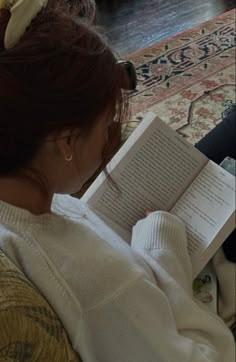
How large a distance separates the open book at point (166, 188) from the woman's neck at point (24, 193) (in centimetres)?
32

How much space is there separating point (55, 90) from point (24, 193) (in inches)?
5.5

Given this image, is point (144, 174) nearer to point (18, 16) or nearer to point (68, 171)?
point (68, 171)

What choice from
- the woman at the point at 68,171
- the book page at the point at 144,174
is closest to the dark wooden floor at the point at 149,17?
the book page at the point at 144,174

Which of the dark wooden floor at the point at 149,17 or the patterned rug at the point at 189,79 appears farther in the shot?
the dark wooden floor at the point at 149,17

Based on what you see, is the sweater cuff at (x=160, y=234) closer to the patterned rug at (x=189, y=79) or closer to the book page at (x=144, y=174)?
the book page at (x=144, y=174)

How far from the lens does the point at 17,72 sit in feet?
1.89

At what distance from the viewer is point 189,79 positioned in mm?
2025

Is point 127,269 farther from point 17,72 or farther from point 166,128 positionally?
point 166,128

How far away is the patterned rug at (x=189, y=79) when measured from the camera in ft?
6.08

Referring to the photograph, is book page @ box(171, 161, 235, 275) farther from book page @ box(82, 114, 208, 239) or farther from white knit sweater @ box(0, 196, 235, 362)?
white knit sweater @ box(0, 196, 235, 362)

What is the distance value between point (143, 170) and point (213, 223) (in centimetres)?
16

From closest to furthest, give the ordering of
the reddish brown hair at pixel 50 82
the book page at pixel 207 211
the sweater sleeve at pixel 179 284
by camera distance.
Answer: the reddish brown hair at pixel 50 82 < the sweater sleeve at pixel 179 284 < the book page at pixel 207 211

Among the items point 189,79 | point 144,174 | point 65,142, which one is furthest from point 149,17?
point 65,142

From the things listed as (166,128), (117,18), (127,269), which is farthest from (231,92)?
(127,269)
